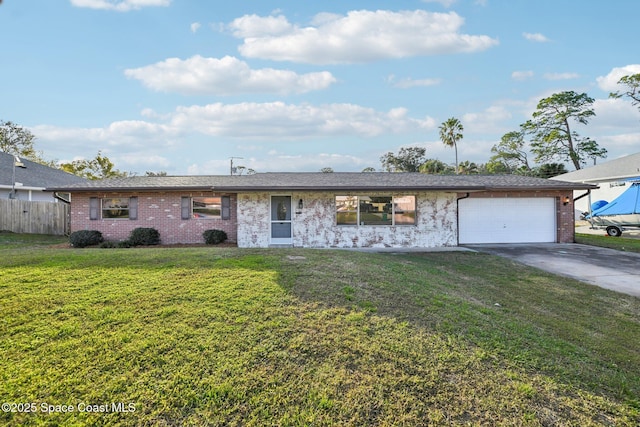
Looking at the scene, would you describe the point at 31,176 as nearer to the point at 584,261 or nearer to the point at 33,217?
the point at 33,217

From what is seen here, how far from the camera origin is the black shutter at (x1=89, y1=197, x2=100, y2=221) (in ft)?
45.1

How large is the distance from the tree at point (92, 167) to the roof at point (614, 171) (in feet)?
147

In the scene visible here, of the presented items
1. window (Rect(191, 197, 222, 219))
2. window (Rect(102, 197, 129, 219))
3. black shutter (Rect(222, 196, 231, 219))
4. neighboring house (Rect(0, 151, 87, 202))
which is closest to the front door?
black shutter (Rect(222, 196, 231, 219))

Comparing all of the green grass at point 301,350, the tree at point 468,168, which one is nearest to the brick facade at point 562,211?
the green grass at point 301,350

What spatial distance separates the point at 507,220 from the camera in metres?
14.4

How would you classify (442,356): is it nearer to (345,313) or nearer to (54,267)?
(345,313)

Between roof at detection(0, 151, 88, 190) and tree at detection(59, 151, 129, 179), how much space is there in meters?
9.57

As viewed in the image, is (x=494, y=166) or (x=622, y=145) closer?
(x=622, y=145)

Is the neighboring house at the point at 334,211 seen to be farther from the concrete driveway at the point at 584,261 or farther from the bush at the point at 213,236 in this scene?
the concrete driveway at the point at 584,261

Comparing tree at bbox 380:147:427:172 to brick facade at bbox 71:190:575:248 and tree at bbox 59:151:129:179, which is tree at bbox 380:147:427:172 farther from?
tree at bbox 59:151:129:179

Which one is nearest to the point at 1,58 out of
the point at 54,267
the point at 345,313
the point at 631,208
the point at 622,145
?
the point at 54,267

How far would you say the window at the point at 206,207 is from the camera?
13.8m

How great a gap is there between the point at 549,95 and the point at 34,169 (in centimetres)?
4857

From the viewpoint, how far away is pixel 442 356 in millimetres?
3514
